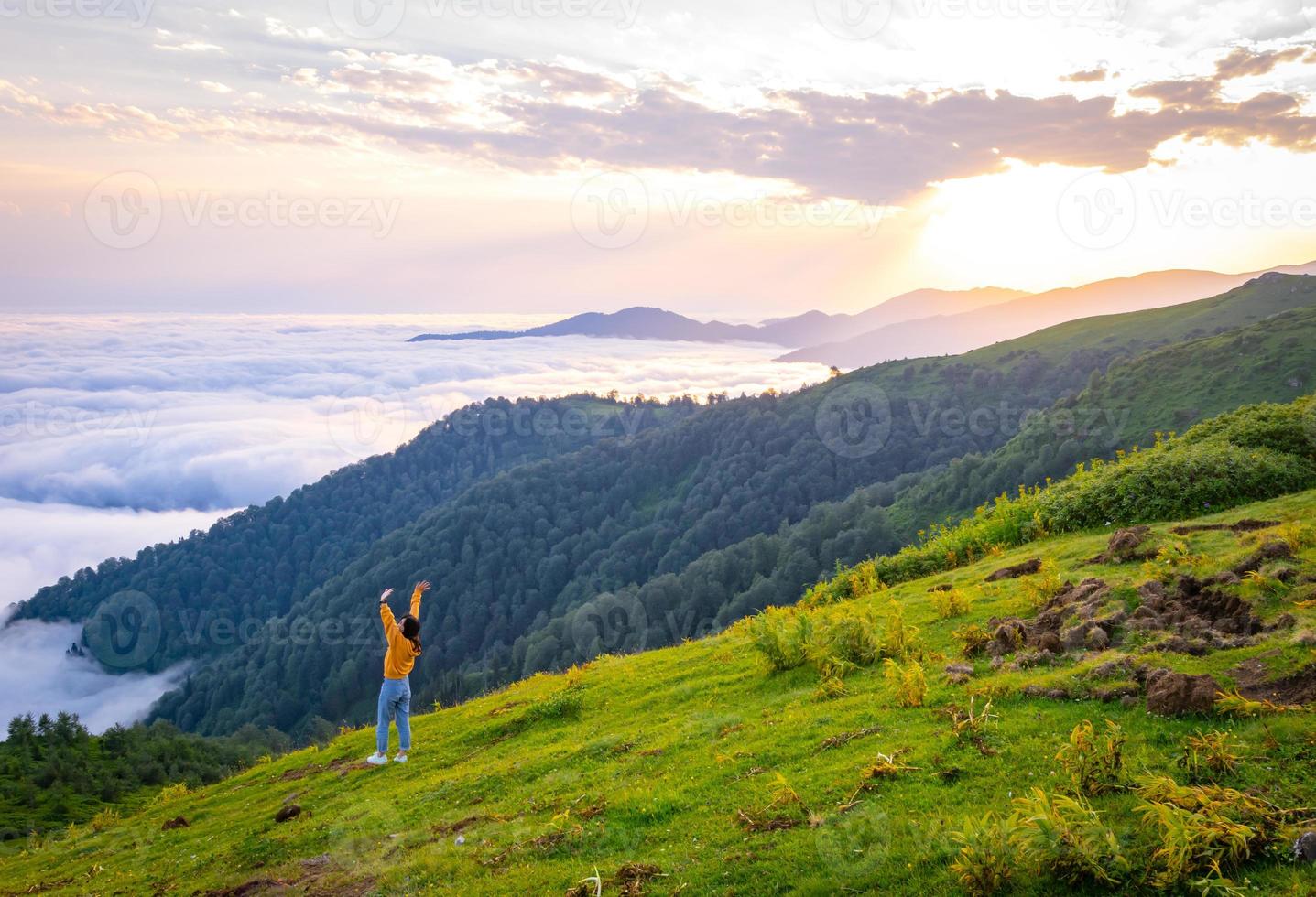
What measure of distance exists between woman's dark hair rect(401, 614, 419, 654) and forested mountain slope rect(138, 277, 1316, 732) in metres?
92.9

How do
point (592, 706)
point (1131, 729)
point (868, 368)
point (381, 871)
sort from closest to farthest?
point (1131, 729), point (381, 871), point (592, 706), point (868, 368)

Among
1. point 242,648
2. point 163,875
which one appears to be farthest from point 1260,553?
point 242,648

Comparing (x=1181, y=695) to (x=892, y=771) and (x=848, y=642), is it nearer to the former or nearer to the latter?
(x=892, y=771)

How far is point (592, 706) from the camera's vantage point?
53.8 ft

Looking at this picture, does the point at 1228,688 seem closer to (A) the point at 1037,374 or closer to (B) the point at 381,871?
(B) the point at 381,871

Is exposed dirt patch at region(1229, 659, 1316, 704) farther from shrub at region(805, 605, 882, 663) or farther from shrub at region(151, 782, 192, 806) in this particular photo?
shrub at region(151, 782, 192, 806)

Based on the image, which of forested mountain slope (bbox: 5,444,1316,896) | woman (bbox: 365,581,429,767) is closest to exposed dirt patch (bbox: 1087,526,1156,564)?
forested mountain slope (bbox: 5,444,1316,896)

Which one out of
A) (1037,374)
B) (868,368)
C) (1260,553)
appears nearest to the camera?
(1260,553)

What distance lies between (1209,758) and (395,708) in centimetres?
1426

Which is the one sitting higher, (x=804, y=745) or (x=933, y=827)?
(x=933, y=827)

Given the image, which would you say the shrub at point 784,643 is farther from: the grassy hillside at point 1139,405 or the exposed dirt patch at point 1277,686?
the grassy hillside at point 1139,405

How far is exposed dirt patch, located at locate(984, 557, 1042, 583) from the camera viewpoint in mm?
16255

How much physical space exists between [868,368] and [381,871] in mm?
192648

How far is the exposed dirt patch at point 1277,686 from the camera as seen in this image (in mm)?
7594
